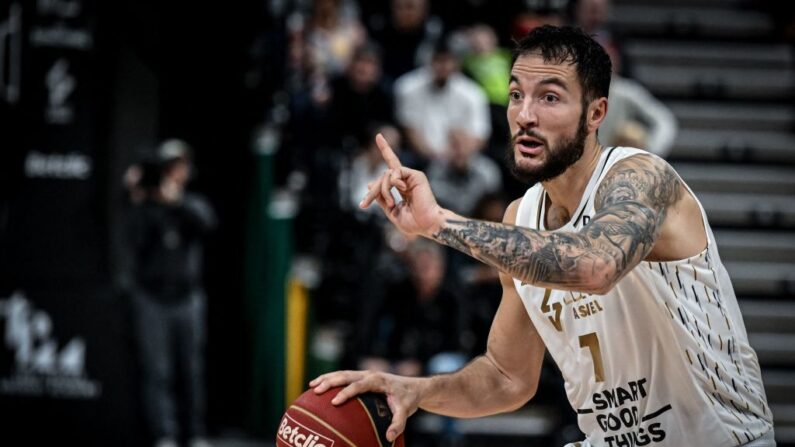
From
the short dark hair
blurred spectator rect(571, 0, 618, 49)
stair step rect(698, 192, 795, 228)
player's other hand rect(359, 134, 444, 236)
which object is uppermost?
blurred spectator rect(571, 0, 618, 49)

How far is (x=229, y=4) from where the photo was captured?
1062cm

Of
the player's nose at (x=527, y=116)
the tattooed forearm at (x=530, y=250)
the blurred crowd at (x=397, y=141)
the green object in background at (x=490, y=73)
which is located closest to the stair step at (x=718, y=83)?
the blurred crowd at (x=397, y=141)

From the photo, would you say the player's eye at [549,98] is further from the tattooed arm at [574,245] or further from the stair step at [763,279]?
the stair step at [763,279]

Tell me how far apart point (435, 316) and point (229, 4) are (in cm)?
387

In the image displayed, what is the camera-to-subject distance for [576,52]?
12.2ft

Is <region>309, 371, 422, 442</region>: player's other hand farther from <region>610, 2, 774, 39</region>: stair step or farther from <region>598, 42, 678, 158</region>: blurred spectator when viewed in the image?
<region>610, 2, 774, 39</region>: stair step

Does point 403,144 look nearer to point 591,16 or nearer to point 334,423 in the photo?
point 591,16

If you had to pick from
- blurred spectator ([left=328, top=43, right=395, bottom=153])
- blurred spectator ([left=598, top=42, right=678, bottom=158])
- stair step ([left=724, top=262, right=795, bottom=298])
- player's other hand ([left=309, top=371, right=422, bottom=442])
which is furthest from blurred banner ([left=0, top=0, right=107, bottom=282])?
player's other hand ([left=309, top=371, right=422, bottom=442])

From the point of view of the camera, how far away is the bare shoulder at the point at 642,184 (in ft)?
11.3

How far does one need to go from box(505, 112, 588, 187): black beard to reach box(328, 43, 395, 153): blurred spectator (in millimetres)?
5478

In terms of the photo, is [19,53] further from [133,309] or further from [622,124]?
[622,124]

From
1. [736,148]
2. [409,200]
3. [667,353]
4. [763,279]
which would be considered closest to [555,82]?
[409,200]

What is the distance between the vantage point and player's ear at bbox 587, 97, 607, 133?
12.4 feet

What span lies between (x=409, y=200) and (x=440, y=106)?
617 centimetres
